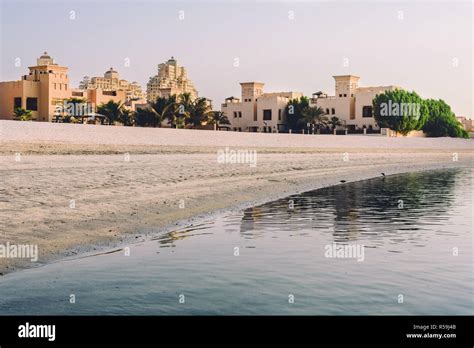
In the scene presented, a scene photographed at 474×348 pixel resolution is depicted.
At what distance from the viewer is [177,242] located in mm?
13141

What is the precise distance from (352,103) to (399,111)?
9.63m

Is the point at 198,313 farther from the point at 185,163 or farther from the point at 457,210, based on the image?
the point at 185,163

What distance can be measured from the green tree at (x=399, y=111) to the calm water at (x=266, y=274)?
6658 centimetres

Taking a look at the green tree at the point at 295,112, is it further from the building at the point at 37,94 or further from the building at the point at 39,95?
the building at the point at 37,94

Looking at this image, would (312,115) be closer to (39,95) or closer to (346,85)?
(346,85)

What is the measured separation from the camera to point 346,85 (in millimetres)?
90812

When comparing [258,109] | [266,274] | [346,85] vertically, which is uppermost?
[346,85]

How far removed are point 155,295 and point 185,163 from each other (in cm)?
1998

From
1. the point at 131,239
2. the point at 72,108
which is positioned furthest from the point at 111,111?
the point at 131,239

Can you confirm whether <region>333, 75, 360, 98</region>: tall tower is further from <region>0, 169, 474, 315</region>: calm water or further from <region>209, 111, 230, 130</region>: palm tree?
<region>0, 169, 474, 315</region>: calm water

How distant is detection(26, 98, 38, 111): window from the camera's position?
6869cm

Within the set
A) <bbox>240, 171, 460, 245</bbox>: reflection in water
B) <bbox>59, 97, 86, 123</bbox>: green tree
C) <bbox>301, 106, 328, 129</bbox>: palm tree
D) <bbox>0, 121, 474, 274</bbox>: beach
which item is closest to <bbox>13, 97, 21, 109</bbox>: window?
<bbox>59, 97, 86, 123</bbox>: green tree

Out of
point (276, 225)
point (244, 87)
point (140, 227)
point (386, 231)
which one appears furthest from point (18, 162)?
point (244, 87)

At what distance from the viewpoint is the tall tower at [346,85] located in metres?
90.4
